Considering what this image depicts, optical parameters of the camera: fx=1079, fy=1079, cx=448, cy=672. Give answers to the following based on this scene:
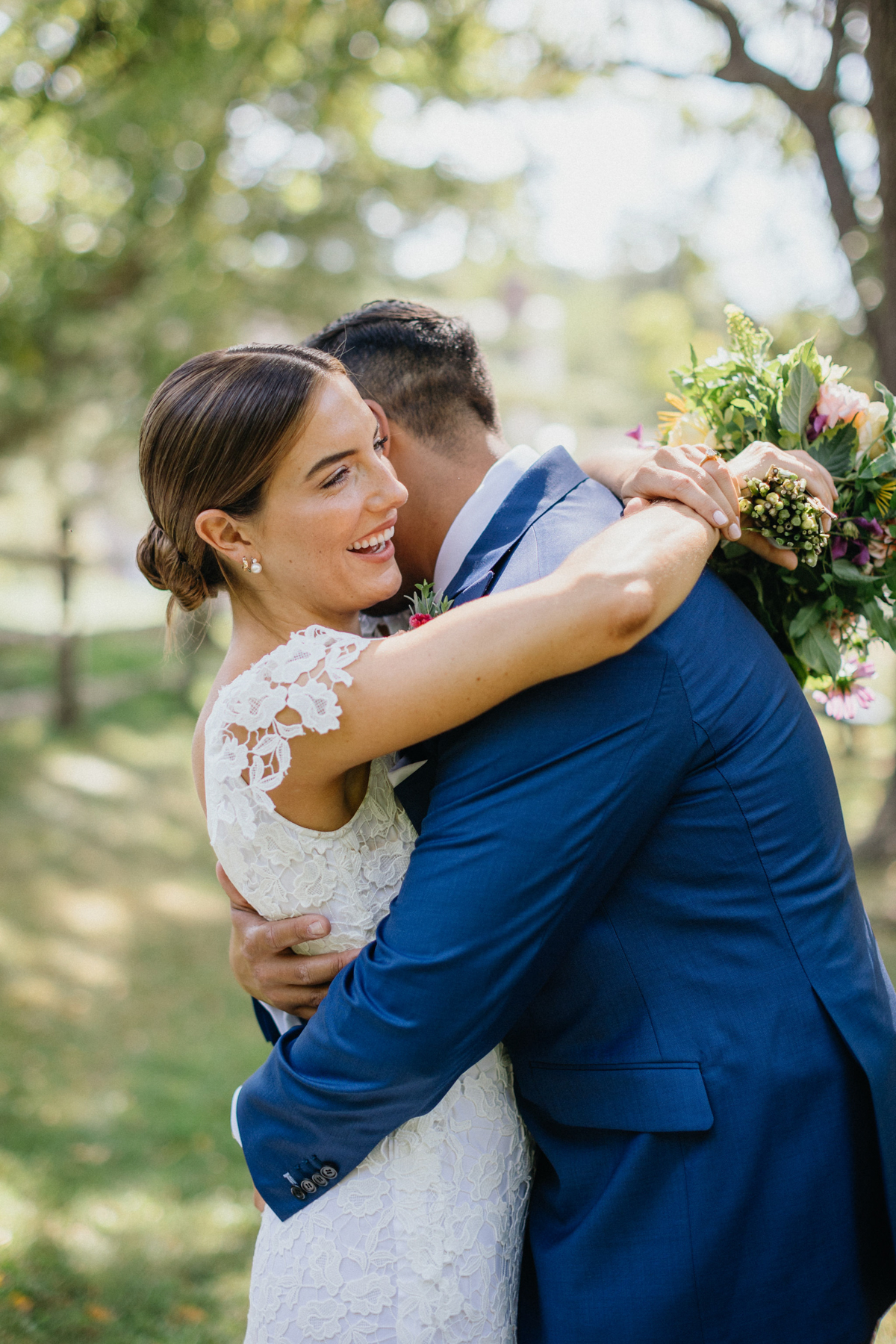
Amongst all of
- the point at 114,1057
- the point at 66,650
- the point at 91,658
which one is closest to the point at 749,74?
the point at 114,1057

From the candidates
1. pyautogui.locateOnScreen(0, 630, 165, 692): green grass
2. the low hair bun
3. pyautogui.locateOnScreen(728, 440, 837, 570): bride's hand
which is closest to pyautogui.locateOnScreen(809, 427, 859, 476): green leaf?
pyautogui.locateOnScreen(728, 440, 837, 570): bride's hand

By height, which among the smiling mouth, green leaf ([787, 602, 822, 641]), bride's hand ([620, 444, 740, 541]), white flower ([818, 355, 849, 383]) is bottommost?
green leaf ([787, 602, 822, 641])

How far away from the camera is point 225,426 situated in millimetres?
2092

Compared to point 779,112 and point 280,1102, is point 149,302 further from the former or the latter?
point 280,1102

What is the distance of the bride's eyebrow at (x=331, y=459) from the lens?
84.3 inches

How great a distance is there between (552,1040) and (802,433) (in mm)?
1356

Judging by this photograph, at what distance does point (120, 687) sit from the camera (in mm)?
13859

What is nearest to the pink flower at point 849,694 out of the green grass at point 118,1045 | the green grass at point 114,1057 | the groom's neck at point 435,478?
the groom's neck at point 435,478

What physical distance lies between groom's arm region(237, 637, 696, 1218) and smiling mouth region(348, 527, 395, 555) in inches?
21.1

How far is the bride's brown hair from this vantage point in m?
2.09

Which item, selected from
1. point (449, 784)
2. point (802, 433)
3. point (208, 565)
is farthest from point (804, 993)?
point (208, 565)

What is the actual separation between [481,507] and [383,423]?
0.35 metres

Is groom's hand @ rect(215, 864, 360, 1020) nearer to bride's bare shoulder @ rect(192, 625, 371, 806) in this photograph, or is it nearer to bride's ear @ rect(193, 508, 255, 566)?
bride's bare shoulder @ rect(192, 625, 371, 806)

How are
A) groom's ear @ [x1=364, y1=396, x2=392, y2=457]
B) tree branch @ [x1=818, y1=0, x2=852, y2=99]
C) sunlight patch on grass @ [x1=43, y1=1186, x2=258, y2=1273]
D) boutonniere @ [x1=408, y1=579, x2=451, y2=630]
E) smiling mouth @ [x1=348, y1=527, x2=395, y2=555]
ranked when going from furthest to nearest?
tree branch @ [x1=818, y1=0, x2=852, y2=99] < sunlight patch on grass @ [x1=43, y1=1186, x2=258, y2=1273] < groom's ear @ [x1=364, y1=396, x2=392, y2=457] < smiling mouth @ [x1=348, y1=527, x2=395, y2=555] < boutonniere @ [x1=408, y1=579, x2=451, y2=630]
